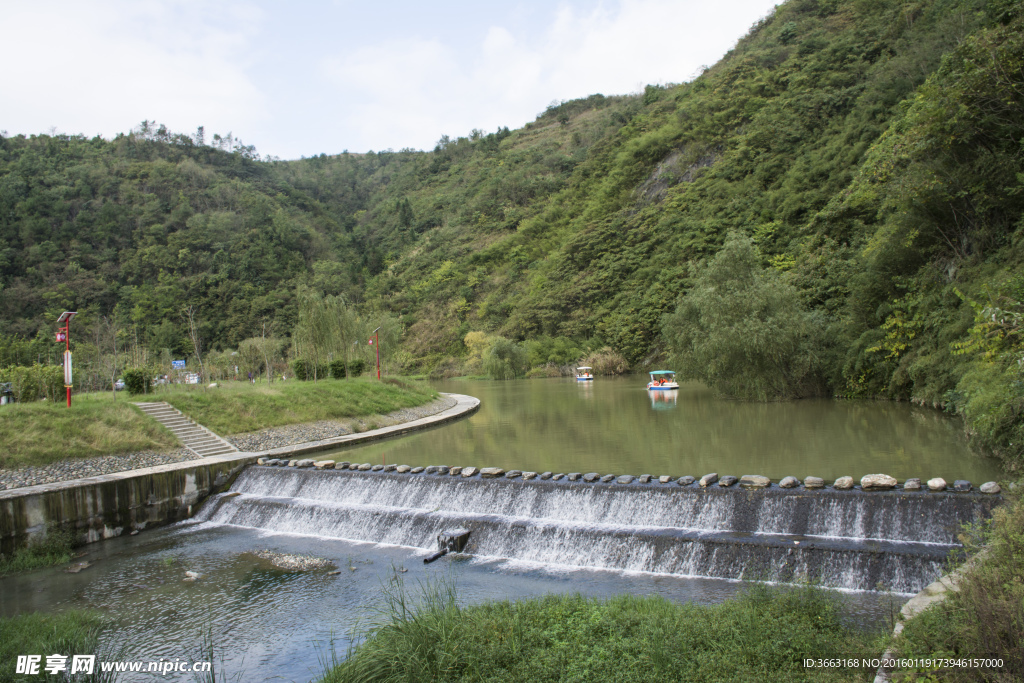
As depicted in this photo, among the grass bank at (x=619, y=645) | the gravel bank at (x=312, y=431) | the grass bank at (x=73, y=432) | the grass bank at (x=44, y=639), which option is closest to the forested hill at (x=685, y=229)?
the grass bank at (x=619, y=645)

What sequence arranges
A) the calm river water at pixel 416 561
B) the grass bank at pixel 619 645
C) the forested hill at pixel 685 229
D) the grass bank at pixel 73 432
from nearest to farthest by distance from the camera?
the grass bank at pixel 619 645
the calm river water at pixel 416 561
the grass bank at pixel 73 432
the forested hill at pixel 685 229

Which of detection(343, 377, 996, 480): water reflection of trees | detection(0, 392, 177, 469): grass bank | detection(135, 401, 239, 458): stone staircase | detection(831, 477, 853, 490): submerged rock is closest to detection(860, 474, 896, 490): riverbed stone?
detection(831, 477, 853, 490): submerged rock

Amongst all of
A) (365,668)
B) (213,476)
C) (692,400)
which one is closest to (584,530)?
(365,668)

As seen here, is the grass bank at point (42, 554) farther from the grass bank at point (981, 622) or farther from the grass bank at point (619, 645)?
the grass bank at point (981, 622)

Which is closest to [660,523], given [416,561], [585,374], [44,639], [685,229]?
[416,561]

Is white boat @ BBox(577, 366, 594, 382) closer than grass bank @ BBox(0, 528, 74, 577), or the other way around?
grass bank @ BBox(0, 528, 74, 577)

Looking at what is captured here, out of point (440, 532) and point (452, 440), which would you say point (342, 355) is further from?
point (440, 532)

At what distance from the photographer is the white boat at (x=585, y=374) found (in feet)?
155

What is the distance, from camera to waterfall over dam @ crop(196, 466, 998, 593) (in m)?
7.91

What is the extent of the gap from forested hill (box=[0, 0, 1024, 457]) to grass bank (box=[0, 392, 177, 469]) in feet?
62.1

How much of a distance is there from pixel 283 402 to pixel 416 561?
584 inches

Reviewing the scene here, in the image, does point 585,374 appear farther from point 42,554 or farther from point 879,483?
point 42,554

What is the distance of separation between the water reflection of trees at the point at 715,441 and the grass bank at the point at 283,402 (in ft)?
13.5

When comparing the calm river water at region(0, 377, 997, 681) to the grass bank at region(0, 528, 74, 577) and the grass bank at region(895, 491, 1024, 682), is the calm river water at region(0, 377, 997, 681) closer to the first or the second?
the grass bank at region(0, 528, 74, 577)
